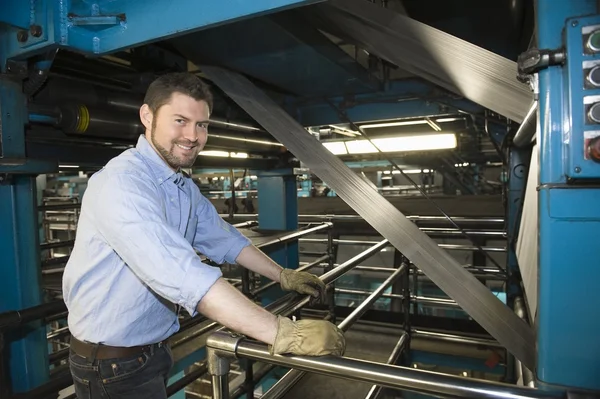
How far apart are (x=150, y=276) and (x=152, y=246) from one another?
→ 0.09 m

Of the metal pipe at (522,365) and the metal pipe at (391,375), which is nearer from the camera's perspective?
the metal pipe at (391,375)

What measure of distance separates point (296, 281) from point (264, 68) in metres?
1.61

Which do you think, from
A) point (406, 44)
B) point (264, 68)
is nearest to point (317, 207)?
point (264, 68)

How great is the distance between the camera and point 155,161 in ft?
4.73

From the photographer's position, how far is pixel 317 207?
6.92 m

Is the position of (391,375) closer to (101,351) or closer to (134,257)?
(134,257)

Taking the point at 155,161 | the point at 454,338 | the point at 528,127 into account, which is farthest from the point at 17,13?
the point at 454,338

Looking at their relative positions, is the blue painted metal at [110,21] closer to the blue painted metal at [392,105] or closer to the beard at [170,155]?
the beard at [170,155]

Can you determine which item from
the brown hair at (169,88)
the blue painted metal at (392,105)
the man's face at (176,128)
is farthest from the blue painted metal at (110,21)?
the blue painted metal at (392,105)

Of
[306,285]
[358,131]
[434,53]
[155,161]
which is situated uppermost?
[434,53]

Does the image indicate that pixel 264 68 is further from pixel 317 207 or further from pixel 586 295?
pixel 317 207

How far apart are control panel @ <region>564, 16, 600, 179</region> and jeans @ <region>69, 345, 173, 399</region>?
158 cm

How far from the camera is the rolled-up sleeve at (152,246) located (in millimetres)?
1061

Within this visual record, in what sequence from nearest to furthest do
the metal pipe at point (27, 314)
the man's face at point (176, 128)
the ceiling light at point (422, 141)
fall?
the man's face at point (176, 128) → the metal pipe at point (27, 314) → the ceiling light at point (422, 141)
